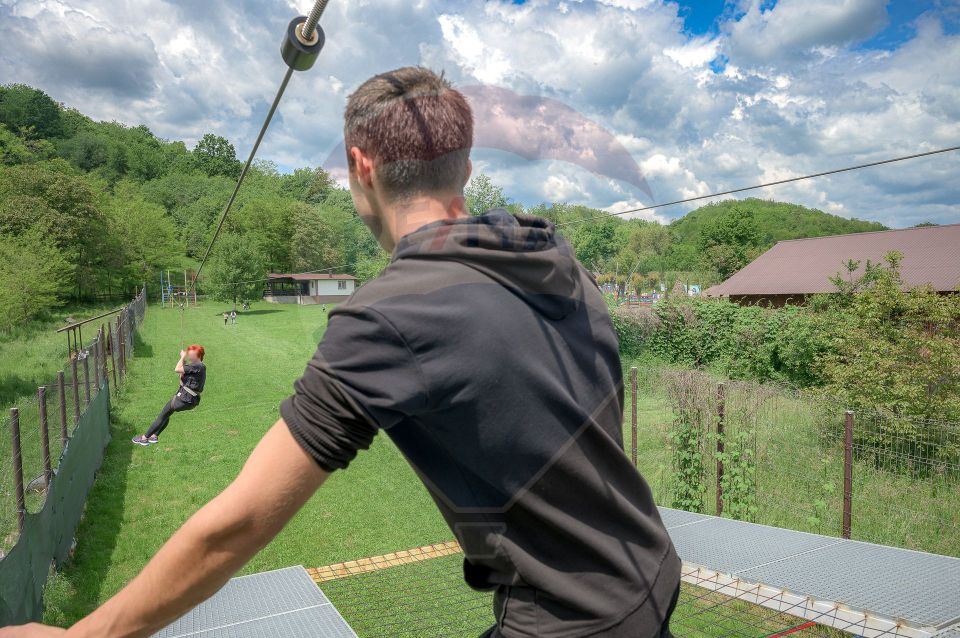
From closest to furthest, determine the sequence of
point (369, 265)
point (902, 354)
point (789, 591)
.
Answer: point (369, 265)
point (789, 591)
point (902, 354)

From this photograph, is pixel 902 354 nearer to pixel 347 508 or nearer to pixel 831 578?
pixel 831 578

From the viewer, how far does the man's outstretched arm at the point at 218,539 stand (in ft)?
2.32

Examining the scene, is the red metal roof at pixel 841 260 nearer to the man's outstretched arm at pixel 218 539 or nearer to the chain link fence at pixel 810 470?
the chain link fence at pixel 810 470

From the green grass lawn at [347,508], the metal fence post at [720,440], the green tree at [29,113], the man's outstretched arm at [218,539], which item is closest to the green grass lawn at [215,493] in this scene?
the green grass lawn at [347,508]

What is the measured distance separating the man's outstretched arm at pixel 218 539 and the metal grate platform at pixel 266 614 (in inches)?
98.5

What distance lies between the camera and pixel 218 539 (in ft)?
2.36

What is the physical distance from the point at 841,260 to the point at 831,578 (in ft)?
84.7

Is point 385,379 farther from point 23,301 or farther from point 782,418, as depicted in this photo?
point 23,301

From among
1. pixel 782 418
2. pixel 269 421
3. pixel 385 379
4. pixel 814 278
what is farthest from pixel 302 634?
pixel 814 278

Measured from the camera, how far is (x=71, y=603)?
541cm

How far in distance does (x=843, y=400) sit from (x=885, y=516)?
3321mm

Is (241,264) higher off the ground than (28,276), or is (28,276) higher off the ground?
(28,276)

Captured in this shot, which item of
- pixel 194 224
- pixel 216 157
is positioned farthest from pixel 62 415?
pixel 216 157

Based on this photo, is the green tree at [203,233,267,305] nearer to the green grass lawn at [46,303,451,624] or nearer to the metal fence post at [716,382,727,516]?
the green grass lawn at [46,303,451,624]
